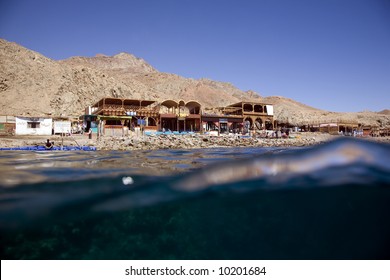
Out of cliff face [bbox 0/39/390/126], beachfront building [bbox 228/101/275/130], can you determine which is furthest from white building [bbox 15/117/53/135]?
beachfront building [bbox 228/101/275/130]

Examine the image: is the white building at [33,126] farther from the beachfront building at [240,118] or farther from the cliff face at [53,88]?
the cliff face at [53,88]

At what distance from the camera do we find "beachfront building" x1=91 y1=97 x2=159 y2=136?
1284 inches

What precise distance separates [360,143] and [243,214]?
3.12 meters

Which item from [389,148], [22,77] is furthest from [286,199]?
[22,77]

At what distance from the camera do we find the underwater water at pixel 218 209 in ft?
17.1

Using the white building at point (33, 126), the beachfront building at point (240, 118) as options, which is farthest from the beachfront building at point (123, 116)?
the beachfront building at point (240, 118)

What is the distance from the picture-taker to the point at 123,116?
35219 mm

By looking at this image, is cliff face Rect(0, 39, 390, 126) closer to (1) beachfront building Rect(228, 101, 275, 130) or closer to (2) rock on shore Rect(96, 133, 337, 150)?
(1) beachfront building Rect(228, 101, 275, 130)

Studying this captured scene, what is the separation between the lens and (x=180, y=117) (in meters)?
39.6

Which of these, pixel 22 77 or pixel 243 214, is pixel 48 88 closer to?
pixel 22 77

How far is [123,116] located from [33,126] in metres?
10.9

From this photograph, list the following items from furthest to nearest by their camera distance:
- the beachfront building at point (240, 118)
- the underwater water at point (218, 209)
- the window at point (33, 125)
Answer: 1. the beachfront building at point (240, 118)
2. the window at point (33, 125)
3. the underwater water at point (218, 209)

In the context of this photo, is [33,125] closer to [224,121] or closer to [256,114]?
[224,121]

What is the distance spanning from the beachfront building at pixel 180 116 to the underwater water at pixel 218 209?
1253 inches
